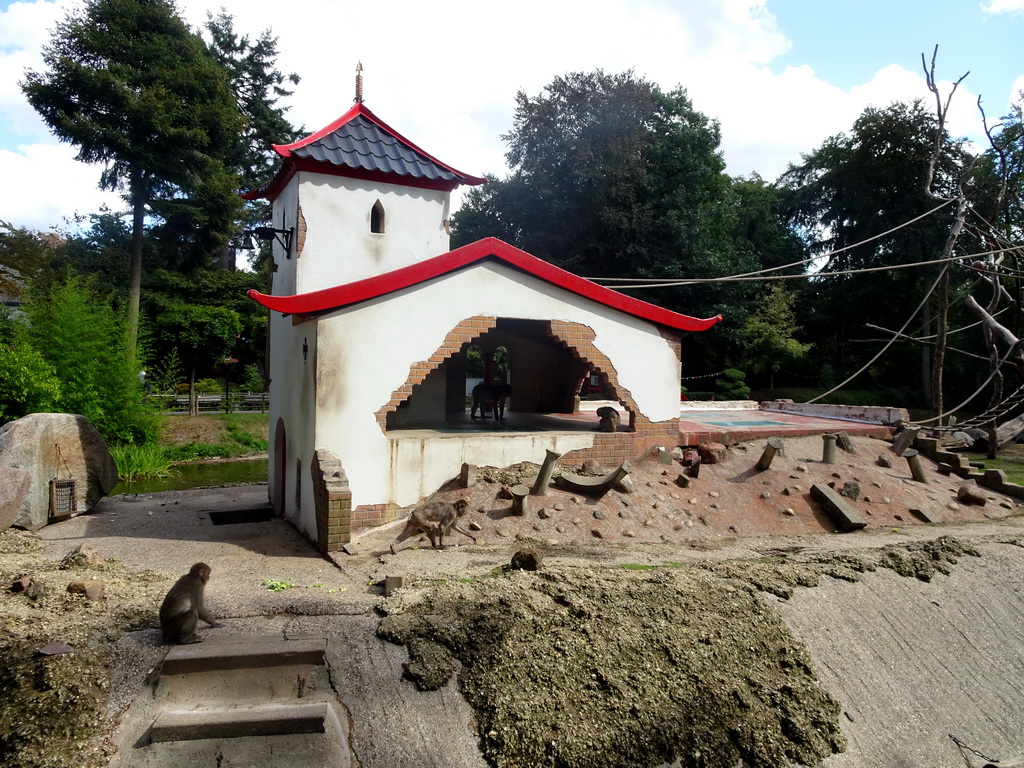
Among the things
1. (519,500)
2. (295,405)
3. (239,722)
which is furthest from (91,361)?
(239,722)

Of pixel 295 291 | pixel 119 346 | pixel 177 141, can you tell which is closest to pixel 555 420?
pixel 295 291

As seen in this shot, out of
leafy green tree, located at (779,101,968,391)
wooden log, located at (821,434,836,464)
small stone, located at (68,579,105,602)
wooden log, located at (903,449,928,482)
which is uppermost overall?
leafy green tree, located at (779,101,968,391)

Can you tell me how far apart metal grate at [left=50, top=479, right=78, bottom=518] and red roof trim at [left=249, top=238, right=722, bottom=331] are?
17.3 ft

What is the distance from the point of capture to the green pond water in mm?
17906

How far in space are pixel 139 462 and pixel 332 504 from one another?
1416 centimetres

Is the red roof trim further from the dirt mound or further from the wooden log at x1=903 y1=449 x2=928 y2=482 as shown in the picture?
the wooden log at x1=903 y1=449 x2=928 y2=482

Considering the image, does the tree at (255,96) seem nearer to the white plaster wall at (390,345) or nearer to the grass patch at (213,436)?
the grass patch at (213,436)

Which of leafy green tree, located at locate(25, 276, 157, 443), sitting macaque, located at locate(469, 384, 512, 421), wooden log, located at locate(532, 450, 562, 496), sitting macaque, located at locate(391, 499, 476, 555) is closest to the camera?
sitting macaque, located at locate(391, 499, 476, 555)

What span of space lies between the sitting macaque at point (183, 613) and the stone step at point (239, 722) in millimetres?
591

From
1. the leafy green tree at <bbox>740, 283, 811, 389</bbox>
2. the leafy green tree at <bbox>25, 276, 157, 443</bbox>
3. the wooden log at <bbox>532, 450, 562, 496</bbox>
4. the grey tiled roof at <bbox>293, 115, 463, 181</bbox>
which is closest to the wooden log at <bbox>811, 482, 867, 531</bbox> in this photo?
the wooden log at <bbox>532, 450, 562, 496</bbox>

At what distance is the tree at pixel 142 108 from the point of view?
23.0 metres

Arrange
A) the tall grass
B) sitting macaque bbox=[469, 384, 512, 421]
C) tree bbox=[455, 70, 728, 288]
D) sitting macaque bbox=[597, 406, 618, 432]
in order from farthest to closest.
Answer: tree bbox=[455, 70, 728, 288], the tall grass, sitting macaque bbox=[469, 384, 512, 421], sitting macaque bbox=[597, 406, 618, 432]

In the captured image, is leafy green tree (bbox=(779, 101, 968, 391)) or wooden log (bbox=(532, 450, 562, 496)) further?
leafy green tree (bbox=(779, 101, 968, 391))

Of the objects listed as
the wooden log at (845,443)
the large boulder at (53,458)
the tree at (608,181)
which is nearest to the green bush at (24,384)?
the large boulder at (53,458)
